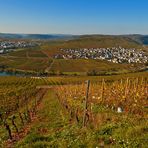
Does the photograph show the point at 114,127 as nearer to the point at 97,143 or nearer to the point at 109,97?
the point at 97,143

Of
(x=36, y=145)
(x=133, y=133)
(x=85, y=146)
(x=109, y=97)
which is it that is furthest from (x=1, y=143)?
(x=109, y=97)

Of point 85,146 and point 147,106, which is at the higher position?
point 85,146

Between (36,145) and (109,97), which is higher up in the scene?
(36,145)

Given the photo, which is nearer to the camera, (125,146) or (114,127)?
(125,146)

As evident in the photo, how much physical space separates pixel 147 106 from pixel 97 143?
1684 cm

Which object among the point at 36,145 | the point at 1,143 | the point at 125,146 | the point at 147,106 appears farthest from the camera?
the point at 147,106

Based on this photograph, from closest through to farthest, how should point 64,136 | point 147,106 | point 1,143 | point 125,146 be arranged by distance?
1. point 125,146
2. point 64,136
3. point 1,143
4. point 147,106

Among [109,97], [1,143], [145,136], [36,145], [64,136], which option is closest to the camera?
[145,136]

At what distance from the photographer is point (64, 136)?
12.3 metres

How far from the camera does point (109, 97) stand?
105 ft

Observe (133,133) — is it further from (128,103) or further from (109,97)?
(109,97)

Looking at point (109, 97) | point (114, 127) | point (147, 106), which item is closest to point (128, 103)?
point (147, 106)

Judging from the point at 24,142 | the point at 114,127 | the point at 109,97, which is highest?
the point at 114,127

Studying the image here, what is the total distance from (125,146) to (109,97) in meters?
22.6
